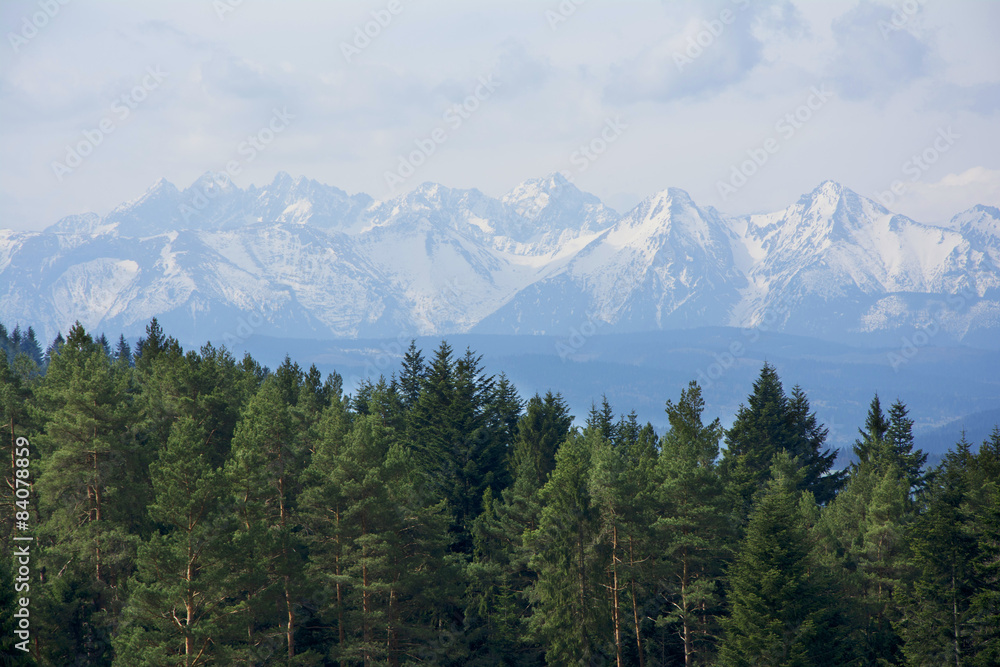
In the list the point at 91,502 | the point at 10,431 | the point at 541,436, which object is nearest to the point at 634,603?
the point at 541,436

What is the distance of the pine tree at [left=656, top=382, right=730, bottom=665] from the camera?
45.5 metres

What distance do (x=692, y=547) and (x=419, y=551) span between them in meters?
16.4

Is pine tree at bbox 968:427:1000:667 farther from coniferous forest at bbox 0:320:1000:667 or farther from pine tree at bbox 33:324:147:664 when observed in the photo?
pine tree at bbox 33:324:147:664

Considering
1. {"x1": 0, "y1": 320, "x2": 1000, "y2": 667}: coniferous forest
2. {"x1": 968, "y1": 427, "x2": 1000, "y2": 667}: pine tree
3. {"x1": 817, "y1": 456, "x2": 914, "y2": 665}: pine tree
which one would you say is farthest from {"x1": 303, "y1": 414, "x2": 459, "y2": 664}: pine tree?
{"x1": 968, "y1": 427, "x2": 1000, "y2": 667}: pine tree

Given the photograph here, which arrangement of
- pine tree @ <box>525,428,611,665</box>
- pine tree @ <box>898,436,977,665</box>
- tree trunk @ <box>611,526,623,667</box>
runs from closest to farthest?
pine tree @ <box>898,436,977,665</box>
pine tree @ <box>525,428,611,665</box>
tree trunk @ <box>611,526,623,667</box>

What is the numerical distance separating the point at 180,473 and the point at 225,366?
40.0 meters

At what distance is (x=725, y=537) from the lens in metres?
49.1

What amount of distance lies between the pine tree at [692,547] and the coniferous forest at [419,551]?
18 centimetres

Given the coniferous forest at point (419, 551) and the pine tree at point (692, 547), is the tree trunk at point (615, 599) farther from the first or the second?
the pine tree at point (692, 547)

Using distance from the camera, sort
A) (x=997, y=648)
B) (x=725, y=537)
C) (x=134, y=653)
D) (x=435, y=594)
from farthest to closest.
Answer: (x=725, y=537) → (x=435, y=594) → (x=997, y=648) → (x=134, y=653)

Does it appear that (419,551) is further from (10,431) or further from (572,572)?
(10,431)

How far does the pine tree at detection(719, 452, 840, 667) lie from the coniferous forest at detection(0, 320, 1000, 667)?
12cm

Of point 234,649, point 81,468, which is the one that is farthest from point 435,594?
point 81,468

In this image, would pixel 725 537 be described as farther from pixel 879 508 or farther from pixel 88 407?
pixel 88 407
